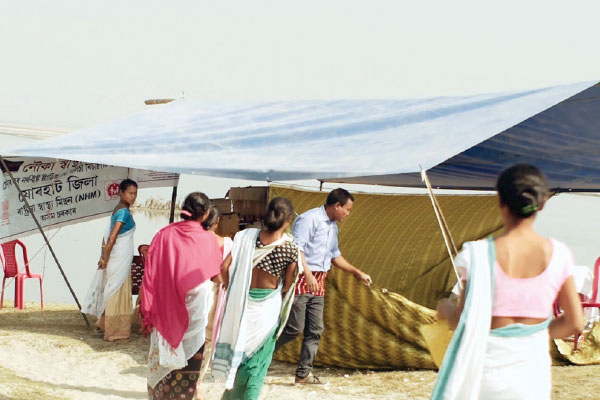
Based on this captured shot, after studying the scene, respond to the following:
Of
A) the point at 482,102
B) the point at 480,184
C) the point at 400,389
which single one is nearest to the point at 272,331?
the point at 400,389

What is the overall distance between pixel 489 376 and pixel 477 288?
1.08 ft

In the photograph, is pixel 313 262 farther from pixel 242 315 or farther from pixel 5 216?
pixel 5 216

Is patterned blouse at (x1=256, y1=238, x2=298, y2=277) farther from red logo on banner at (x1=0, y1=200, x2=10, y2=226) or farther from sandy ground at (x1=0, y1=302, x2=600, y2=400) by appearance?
red logo on banner at (x1=0, y1=200, x2=10, y2=226)

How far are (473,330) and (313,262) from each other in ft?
11.1

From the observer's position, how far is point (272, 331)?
5207 mm

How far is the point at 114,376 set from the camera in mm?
6988

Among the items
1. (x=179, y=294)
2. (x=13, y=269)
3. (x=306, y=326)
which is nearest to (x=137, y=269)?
(x=13, y=269)

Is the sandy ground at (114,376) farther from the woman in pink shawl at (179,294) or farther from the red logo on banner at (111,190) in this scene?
the red logo on banner at (111,190)

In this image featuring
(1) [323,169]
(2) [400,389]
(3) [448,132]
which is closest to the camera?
(1) [323,169]

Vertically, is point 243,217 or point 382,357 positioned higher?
point 243,217

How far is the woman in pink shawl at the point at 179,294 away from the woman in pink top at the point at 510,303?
2.18 m

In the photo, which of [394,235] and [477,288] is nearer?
[477,288]

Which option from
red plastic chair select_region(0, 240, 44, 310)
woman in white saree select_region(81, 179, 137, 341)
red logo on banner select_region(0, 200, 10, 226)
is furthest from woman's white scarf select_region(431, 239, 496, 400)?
red plastic chair select_region(0, 240, 44, 310)

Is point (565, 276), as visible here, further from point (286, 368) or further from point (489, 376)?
point (286, 368)
